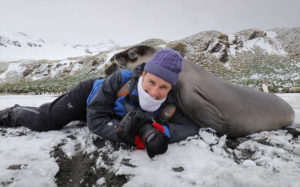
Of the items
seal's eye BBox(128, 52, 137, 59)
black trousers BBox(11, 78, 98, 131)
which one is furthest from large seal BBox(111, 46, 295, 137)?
black trousers BBox(11, 78, 98, 131)

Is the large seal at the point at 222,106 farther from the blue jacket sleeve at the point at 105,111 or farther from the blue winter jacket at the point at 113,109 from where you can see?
the blue jacket sleeve at the point at 105,111

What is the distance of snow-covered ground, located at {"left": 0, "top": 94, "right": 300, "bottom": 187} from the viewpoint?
1.05 m

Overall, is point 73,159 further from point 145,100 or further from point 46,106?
point 46,106

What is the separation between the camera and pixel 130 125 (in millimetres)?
1319

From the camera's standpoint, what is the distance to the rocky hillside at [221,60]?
13740 mm

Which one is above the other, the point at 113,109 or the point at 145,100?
the point at 145,100

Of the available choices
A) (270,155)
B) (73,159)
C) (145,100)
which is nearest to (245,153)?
(270,155)

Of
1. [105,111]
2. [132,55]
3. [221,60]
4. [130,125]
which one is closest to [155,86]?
[130,125]

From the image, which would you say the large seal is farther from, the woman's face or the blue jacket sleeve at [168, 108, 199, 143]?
the woman's face

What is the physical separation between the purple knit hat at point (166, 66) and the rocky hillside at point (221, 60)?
37.2ft

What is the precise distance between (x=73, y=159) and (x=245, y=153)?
1.38 m

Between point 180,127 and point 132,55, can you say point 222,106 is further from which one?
point 132,55

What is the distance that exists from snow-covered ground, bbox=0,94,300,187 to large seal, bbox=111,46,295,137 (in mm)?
128

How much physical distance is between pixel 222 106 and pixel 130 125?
38.7 inches
